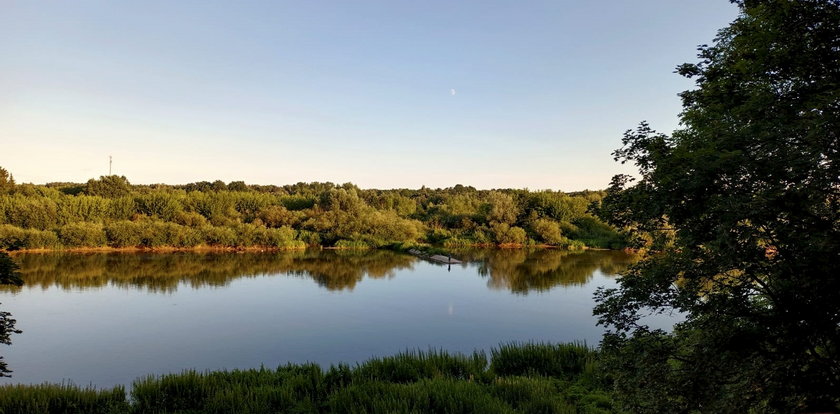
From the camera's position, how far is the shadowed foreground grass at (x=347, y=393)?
8047 millimetres

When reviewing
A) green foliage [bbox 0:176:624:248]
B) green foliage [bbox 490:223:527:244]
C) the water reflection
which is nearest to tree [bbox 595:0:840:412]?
the water reflection

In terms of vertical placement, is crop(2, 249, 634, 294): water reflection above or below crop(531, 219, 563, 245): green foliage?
below

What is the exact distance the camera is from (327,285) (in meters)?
24.7

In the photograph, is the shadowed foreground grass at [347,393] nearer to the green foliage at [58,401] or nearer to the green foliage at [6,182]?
the green foliage at [58,401]

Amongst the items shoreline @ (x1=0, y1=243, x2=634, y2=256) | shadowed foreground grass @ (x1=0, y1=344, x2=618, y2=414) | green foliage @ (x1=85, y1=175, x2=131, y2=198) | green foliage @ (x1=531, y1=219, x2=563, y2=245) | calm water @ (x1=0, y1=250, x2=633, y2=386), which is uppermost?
green foliage @ (x1=85, y1=175, x2=131, y2=198)

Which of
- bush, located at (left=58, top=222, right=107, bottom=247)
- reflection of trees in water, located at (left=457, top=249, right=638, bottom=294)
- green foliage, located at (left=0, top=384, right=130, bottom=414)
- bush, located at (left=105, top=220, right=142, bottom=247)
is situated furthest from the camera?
bush, located at (left=105, top=220, right=142, bottom=247)

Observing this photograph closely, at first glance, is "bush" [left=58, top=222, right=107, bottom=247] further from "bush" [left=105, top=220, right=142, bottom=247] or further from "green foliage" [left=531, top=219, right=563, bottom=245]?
"green foliage" [left=531, top=219, right=563, bottom=245]

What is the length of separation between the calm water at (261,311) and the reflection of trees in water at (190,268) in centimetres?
10

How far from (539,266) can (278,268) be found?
18522mm

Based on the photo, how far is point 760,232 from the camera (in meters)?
4.57

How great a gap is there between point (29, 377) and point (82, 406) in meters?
4.33

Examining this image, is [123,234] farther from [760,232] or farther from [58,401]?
[760,232]

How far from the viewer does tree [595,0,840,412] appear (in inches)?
163

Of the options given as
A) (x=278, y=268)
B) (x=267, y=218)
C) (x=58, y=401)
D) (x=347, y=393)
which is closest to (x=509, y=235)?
(x=267, y=218)
